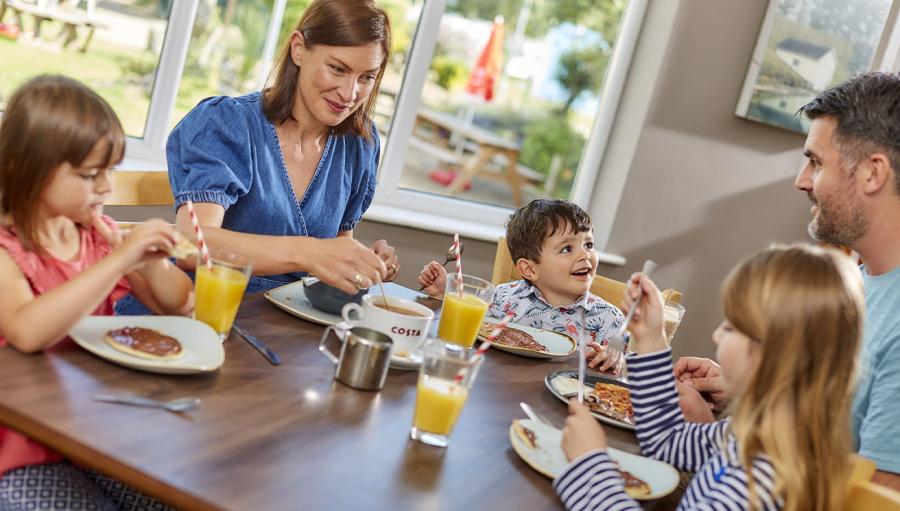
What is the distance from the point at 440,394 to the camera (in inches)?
50.8

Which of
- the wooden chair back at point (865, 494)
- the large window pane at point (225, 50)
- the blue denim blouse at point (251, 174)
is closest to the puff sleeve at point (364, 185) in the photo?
the blue denim blouse at point (251, 174)

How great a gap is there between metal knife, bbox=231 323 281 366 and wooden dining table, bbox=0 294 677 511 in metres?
0.01

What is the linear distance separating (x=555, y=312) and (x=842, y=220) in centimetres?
73

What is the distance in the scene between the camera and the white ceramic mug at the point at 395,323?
60.6 inches

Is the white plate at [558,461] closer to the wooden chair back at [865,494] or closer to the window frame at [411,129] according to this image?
the wooden chair back at [865,494]

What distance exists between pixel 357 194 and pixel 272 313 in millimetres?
762

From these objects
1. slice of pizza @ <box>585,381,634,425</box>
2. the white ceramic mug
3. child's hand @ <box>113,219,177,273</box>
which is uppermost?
child's hand @ <box>113,219,177,273</box>

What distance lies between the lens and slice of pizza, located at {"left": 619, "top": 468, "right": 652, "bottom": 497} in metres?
1.31

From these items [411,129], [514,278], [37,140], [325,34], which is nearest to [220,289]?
[37,140]

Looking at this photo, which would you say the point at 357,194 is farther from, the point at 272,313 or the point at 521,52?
the point at 521,52

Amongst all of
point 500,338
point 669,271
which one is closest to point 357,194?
point 500,338

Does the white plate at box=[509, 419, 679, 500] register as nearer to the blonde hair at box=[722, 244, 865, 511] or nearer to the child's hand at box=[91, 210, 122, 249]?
the blonde hair at box=[722, 244, 865, 511]

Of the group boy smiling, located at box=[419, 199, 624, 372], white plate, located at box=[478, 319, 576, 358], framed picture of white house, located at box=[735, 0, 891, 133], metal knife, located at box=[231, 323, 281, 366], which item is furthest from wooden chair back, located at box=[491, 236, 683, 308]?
framed picture of white house, located at box=[735, 0, 891, 133]

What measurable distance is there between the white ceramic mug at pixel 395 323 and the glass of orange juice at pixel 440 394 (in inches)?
8.7
